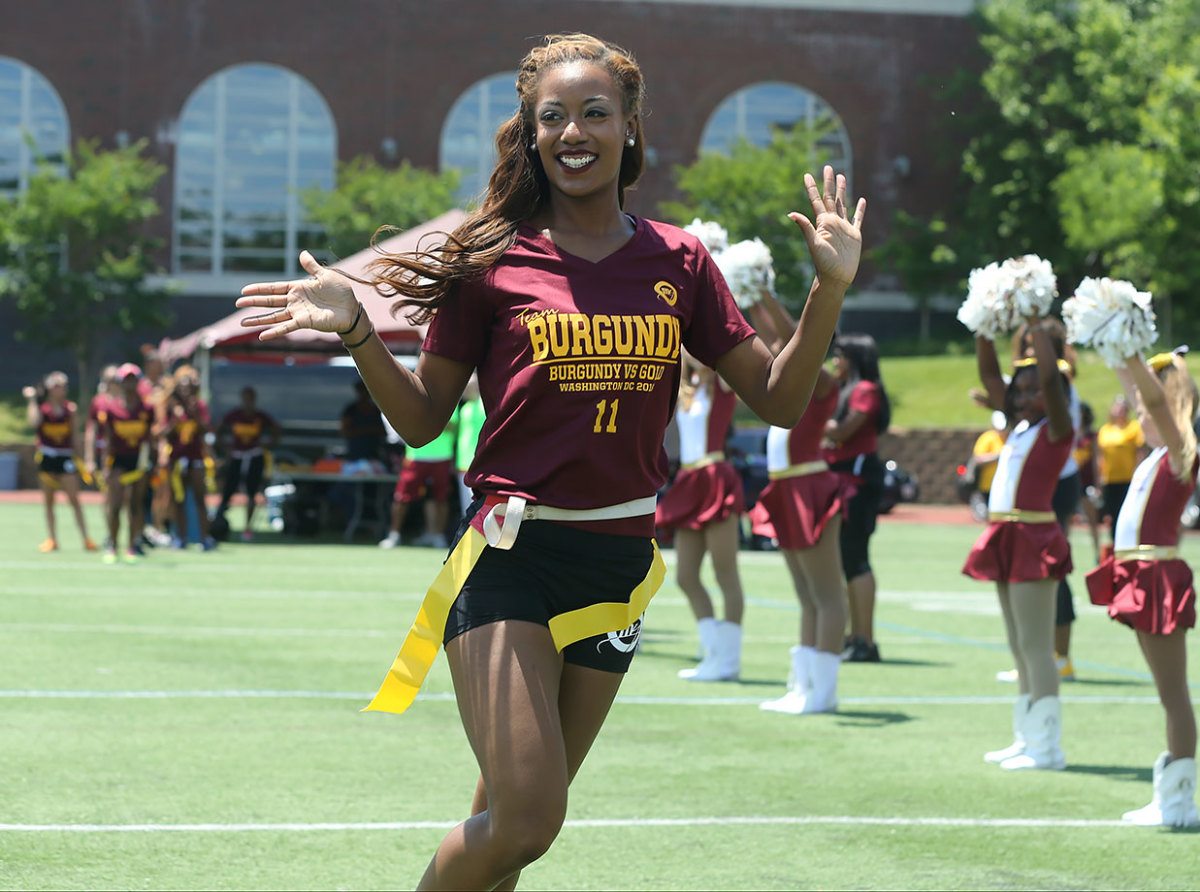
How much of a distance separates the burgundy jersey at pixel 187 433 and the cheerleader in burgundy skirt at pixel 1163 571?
13.6m

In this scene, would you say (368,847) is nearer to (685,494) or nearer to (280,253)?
(685,494)

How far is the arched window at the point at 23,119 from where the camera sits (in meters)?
47.7

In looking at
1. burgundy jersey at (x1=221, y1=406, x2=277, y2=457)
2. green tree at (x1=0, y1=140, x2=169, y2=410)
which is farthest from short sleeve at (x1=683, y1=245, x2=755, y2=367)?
green tree at (x1=0, y1=140, x2=169, y2=410)

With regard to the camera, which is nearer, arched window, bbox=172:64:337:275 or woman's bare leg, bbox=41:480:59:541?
woman's bare leg, bbox=41:480:59:541

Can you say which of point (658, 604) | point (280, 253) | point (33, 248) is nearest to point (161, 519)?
point (658, 604)

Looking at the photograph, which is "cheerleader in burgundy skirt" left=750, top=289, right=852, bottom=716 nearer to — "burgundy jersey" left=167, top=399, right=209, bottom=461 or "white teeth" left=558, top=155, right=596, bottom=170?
"white teeth" left=558, top=155, right=596, bottom=170

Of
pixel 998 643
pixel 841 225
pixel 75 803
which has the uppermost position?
pixel 841 225

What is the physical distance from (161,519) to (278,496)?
9.87 feet

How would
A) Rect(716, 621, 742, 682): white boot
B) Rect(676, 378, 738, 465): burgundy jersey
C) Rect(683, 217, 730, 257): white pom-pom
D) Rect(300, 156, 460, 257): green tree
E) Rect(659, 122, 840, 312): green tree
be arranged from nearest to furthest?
Rect(683, 217, 730, 257): white pom-pom
Rect(716, 621, 742, 682): white boot
Rect(676, 378, 738, 465): burgundy jersey
Rect(659, 122, 840, 312): green tree
Rect(300, 156, 460, 257): green tree

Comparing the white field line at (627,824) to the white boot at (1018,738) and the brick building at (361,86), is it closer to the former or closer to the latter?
the white boot at (1018,738)

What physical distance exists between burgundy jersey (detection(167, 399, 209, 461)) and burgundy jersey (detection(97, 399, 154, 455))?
0.97 m

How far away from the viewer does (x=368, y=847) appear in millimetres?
5641

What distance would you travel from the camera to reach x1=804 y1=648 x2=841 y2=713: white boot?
8.69 m

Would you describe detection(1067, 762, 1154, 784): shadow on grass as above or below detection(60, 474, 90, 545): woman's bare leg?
above
